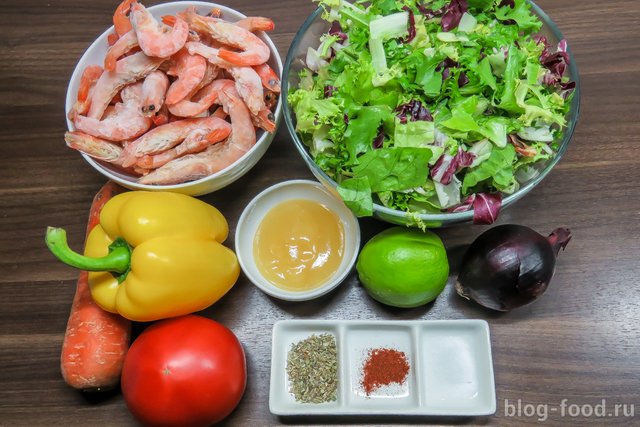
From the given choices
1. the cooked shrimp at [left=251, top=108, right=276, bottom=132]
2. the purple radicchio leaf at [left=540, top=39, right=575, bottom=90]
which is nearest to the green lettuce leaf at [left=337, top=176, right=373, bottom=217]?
the cooked shrimp at [left=251, top=108, right=276, bottom=132]

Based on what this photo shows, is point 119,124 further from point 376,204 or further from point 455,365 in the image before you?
point 455,365

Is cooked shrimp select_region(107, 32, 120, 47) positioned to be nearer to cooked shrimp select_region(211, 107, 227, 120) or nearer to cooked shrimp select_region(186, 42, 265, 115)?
cooked shrimp select_region(186, 42, 265, 115)

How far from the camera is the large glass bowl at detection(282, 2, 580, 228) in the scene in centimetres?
122

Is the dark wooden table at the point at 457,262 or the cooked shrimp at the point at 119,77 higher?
the cooked shrimp at the point at 119,77

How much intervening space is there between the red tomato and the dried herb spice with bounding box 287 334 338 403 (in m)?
0.14

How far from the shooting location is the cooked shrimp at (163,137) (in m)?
1.34

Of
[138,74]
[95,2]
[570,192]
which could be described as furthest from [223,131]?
[570,192]

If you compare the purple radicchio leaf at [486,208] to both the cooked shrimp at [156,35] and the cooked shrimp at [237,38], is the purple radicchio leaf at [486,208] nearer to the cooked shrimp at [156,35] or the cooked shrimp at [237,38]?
the cooked shrimp at [237,38]

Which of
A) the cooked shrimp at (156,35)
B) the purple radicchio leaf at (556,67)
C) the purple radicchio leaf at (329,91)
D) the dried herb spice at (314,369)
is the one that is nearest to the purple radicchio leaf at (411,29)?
the purple radicchio leaf at (329,91)

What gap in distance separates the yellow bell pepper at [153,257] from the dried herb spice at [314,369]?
0.24m

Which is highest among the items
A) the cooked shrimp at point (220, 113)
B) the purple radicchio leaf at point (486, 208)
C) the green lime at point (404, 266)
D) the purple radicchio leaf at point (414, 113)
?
the purple radicchio leaf at point (414, 113)

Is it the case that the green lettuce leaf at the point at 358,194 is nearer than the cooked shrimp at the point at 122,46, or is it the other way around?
the green lettuce leaf at the point at 358,194

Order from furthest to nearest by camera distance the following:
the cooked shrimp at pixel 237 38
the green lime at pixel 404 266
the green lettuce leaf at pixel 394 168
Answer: the cooked shrimp at pixel 237 38 → the green lime at pixel 404 266 → the green lettuce leaf at pixel 394 168

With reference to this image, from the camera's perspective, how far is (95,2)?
5.49 feet
